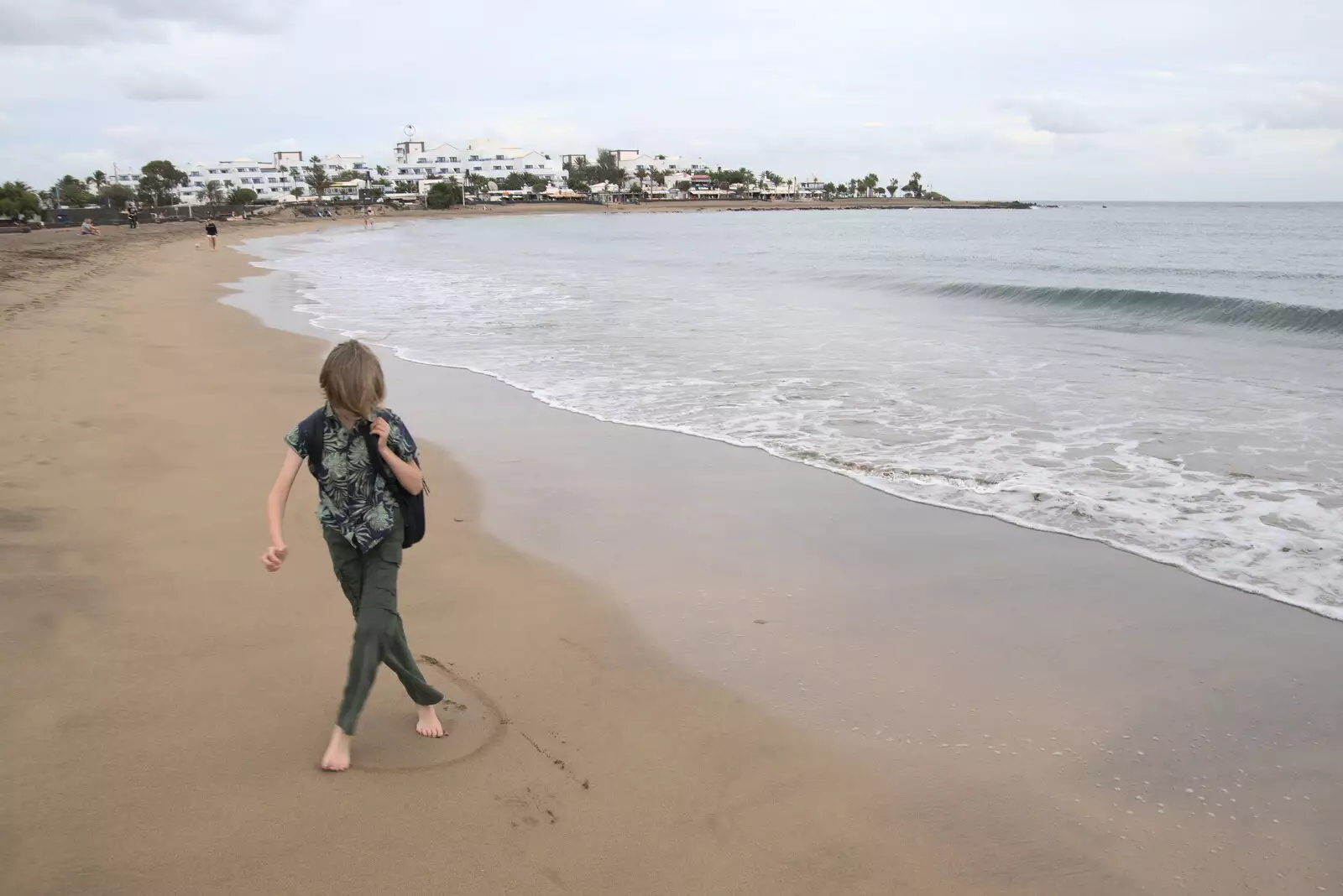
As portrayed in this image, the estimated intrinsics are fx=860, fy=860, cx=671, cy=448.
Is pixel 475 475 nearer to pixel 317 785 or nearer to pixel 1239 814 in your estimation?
pixel 317 785

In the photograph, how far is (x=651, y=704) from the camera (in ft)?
11.6

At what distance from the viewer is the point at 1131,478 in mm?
6520

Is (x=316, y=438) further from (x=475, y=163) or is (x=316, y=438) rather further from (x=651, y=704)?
(x=475, y=163)

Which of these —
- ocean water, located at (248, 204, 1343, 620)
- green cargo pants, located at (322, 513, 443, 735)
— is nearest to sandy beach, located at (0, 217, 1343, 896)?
green cargo pants, located at (322, 513, 443, 735)

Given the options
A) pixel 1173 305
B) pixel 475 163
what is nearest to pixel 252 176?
pixel 475 163

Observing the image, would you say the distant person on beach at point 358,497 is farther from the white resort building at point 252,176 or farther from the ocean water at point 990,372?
the white resort building at point 252,176

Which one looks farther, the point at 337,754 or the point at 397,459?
the point at 337,754

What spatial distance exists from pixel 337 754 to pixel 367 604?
1.83 feet

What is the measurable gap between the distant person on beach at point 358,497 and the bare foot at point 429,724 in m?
0.23

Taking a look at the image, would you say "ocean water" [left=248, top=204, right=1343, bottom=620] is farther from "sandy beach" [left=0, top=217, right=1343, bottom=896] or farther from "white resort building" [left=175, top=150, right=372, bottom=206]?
"white resort building" [left=175, top=150, right=372, bottom=206]

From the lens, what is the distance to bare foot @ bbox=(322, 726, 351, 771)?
3.00 metres

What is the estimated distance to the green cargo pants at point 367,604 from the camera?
2938 millimetres

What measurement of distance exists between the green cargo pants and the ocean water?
4.16m

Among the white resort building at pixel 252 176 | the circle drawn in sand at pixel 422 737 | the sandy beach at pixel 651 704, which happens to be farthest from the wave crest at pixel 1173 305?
the white resort building at pixel 252 176
